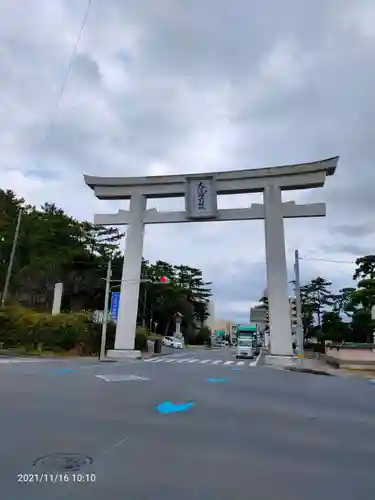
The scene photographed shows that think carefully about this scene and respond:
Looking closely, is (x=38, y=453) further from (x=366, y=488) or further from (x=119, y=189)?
(x=119, y=189)

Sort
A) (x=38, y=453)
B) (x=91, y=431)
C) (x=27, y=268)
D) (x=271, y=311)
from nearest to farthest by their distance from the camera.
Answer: (x=38, y=453), (x=91, y=431), (x=271, y=311), (x=27, y=268)

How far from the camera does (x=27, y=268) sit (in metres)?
43.8

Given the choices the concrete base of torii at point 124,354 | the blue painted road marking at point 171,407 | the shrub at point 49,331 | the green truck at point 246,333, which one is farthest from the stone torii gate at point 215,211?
the blue painted road marking at point 171,407

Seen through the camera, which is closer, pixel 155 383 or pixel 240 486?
pixel 240 486

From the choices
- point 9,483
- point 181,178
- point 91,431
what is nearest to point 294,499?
point 9,483

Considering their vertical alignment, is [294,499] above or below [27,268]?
below

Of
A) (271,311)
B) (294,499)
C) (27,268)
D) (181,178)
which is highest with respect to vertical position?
(181,178)

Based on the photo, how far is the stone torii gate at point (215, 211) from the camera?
25.3m

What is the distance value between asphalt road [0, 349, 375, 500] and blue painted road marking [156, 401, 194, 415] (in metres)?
0.18

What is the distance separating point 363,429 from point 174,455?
3496mm

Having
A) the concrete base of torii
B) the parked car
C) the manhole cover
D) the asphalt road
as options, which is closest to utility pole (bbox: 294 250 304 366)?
the concrete base of torii

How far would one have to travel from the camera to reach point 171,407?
26.3ft
